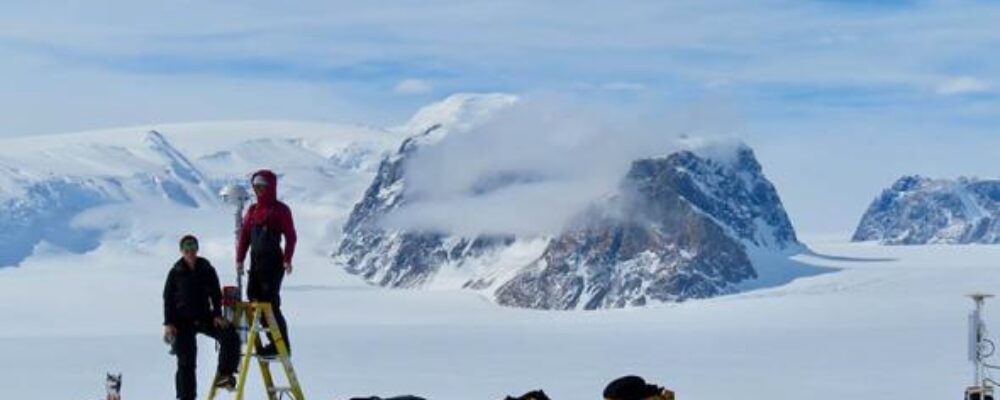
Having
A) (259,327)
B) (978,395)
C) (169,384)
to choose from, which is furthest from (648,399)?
(169,384)

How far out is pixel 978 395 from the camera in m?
13.3

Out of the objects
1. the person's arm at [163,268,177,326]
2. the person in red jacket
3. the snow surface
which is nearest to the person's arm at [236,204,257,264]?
the person in red jacket

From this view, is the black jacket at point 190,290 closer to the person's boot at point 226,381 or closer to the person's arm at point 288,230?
the person's boot at point 226,381

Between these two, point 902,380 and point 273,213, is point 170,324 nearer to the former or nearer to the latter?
point 273,213

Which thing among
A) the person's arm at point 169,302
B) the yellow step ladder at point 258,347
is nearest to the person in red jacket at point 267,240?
the yellow step ladder at point 258,347

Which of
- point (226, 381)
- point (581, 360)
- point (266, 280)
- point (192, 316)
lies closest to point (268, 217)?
point (266, 280)

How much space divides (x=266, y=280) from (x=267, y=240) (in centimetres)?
33

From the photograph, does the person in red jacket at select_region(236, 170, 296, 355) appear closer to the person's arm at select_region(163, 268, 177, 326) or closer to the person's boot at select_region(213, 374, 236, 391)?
the person's boot at select_region(213, 374, 236, 391)

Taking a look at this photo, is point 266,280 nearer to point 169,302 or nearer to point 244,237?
point 244,237

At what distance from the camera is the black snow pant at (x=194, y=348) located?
38.3ft

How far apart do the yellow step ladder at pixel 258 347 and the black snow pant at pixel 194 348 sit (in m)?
0.11

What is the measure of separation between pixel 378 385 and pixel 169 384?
1559cm

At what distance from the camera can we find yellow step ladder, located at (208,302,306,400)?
11.0m

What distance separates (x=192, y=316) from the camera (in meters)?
11.6
